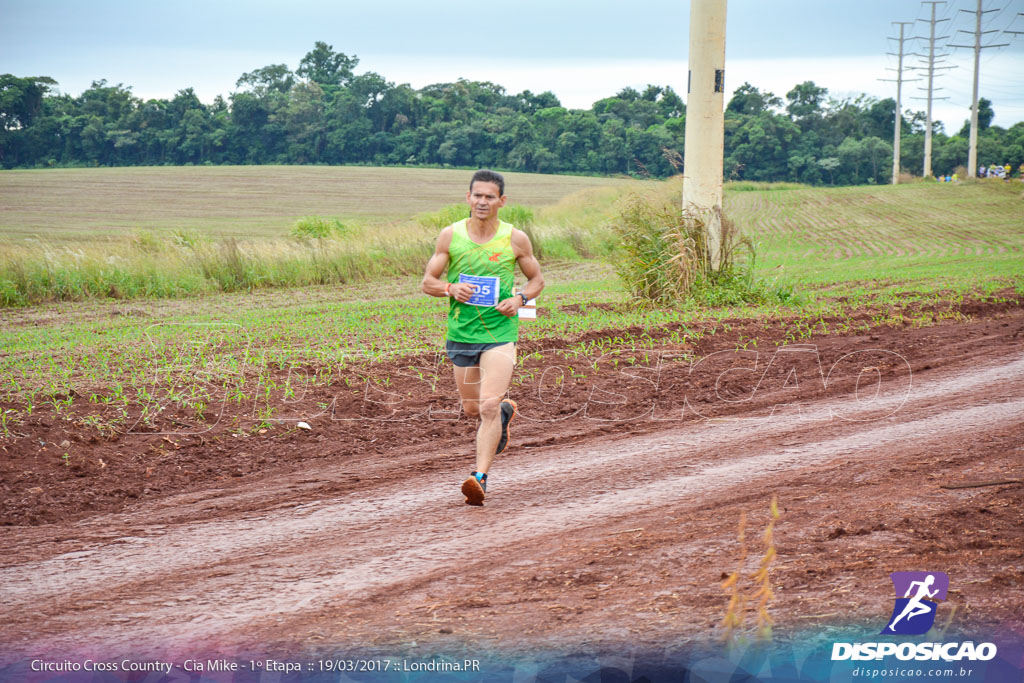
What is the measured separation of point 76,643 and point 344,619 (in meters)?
1.15

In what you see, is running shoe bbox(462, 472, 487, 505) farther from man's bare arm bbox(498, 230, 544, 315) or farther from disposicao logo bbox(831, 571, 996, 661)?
disposicao logo bbox(831, 571, 996, 661)

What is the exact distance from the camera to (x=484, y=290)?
5.95 metres

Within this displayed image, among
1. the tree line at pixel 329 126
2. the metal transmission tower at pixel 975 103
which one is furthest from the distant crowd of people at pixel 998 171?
the tree line at pixel 329 126

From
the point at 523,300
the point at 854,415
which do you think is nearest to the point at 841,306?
the point at 854,415

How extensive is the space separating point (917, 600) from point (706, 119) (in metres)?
13.0

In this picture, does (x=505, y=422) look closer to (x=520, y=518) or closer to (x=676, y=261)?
(x=520, y=518)

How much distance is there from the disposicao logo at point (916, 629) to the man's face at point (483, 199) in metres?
3.21

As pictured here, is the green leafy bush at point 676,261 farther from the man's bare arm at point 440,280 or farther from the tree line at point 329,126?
the man's bare arm at point 440,280

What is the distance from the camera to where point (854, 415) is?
27.1 ft

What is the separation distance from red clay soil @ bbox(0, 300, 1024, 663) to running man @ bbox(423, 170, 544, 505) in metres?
0.69

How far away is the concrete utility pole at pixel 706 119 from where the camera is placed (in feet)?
51.9

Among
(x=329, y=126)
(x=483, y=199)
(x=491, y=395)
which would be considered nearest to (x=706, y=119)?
(x=483, y=199)

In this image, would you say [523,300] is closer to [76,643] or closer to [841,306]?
[76,643]

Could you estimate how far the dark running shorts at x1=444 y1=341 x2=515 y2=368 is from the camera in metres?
6.14
